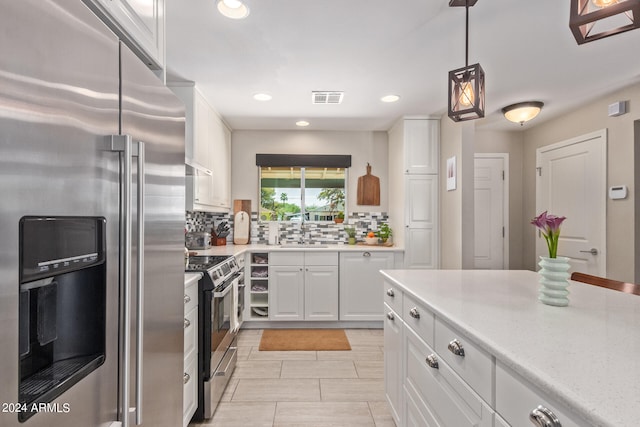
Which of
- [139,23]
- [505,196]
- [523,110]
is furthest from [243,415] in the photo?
[505,196]

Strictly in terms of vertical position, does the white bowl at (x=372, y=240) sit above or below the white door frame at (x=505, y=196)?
below

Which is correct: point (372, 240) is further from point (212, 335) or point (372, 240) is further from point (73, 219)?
point (73, 219)

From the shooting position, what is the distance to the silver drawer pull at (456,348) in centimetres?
111

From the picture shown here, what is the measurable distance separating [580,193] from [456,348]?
351cm

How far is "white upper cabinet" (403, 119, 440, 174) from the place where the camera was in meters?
3.88

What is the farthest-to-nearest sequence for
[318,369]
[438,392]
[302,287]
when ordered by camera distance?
[302,287] → [318,369] → [438,392]

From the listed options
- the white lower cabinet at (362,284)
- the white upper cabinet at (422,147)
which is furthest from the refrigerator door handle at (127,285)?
the white upper cabinet at (422,147)

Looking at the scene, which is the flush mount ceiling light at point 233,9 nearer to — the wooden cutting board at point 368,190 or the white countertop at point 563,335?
the white countertop at point 563,335

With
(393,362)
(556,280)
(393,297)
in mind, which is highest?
(556,280)

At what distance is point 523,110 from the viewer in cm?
338

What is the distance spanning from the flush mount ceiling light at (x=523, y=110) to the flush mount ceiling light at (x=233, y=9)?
288 centimetres

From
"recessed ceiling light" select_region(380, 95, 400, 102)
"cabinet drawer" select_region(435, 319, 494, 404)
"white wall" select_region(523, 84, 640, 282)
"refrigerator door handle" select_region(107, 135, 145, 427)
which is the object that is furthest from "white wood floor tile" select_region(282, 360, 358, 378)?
"white wall" select_region(523, 84, 640, 282)

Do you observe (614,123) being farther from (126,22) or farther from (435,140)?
(126,22)

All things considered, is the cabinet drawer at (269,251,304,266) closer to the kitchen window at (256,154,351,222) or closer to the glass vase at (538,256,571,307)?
the kitchen window at (256,154,351,222)
